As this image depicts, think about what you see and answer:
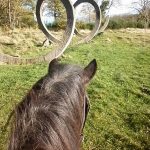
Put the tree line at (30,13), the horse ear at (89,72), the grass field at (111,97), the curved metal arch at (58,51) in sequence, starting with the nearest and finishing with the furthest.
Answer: the horse ear at (89,72)
the curved metal arch at (58,51)
the grass field at (111,97)
the tree line at (30,13)

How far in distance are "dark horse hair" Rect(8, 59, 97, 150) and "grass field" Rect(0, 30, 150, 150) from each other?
1.73 metres

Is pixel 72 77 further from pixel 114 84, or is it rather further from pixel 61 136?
pixel 114 84

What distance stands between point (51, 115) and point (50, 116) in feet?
0.04

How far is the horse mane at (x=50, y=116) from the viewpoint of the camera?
6.89ft

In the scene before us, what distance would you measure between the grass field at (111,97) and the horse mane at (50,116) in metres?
1.75

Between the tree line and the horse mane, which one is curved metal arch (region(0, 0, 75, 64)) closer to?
the horse mane

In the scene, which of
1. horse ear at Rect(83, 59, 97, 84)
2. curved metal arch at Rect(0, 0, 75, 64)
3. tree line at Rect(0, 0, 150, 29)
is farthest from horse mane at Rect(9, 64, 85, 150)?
tree line at Rect(0, 0, 150, 29)

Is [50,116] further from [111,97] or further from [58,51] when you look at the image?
[111,97]

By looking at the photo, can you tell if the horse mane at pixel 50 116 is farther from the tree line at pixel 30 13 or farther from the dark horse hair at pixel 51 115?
the tree line at pixel 30 13

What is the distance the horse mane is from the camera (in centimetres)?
210

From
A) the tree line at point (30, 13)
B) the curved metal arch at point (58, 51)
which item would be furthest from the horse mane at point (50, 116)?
the tree line at point (30, 13)

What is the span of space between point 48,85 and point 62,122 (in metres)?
0.41

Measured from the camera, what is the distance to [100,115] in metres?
9.45

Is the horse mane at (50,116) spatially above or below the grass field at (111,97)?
above
